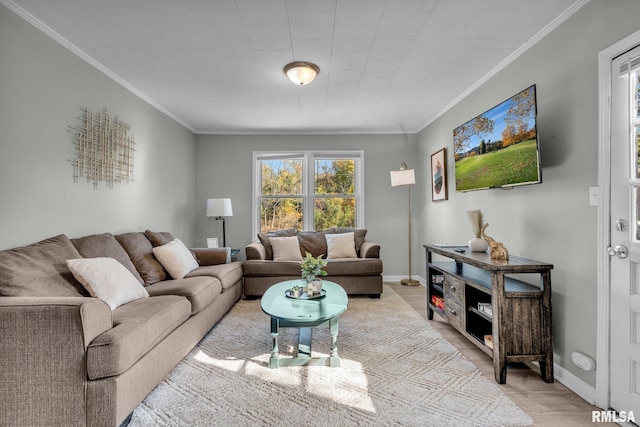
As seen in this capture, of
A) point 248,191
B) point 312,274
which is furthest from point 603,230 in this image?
point 248,191

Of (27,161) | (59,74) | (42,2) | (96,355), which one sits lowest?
(96,355)

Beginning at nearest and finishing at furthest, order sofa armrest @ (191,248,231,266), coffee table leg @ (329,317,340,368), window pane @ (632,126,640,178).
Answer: window pane @ (632,126,640,178)
coffee table leg @ (329,317,340,368)
sofa armrest @ (191,248,231,266)

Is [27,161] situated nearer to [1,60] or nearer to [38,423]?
[1,60]

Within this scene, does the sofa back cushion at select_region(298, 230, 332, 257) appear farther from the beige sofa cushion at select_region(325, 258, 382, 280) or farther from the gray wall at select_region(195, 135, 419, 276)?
the gray wall at select_region(195, 135, 419, 276)

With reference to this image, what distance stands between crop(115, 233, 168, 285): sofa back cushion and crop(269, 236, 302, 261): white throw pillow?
4.97 feet

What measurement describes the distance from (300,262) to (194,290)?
1692 millimetres

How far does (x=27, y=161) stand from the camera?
2.15m

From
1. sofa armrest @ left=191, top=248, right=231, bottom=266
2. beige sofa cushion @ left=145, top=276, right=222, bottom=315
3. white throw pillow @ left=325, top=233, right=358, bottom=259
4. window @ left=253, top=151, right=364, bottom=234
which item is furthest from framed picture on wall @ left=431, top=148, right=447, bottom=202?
beige sofa cushion @ left=145, top=276, right=222, bottom=315

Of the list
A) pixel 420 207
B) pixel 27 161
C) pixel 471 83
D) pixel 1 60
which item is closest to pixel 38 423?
pixel 27 161

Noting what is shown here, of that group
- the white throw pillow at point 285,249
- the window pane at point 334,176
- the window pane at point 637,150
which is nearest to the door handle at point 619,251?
the window pane at point 637,150

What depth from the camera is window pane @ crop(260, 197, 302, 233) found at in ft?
17.3

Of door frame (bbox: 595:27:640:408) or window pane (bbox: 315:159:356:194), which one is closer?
door frame (bbox: 595:27:640:408)

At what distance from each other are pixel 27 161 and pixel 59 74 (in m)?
0.76

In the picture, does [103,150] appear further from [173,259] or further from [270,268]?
[270,268]
